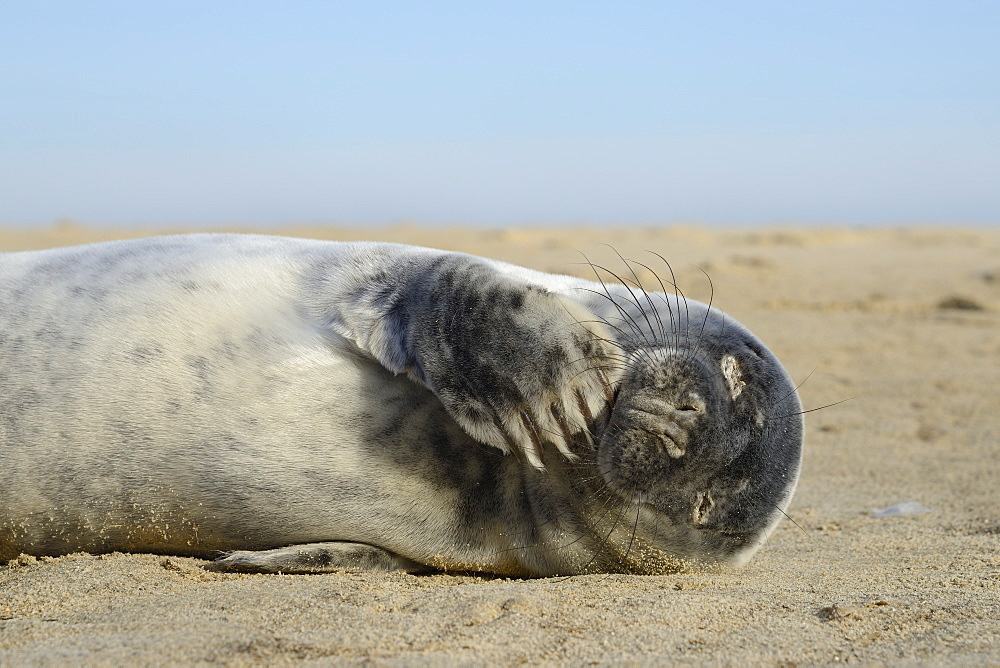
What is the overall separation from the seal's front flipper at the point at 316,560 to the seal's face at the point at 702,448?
25.7 inches

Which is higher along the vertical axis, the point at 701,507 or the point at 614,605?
the point at 701,507

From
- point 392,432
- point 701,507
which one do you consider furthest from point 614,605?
point 392,432

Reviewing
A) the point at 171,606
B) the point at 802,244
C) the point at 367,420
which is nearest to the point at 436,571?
the point at 367,420

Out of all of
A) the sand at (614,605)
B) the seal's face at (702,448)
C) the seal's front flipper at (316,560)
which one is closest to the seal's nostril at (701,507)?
the seal's face at (702,448)

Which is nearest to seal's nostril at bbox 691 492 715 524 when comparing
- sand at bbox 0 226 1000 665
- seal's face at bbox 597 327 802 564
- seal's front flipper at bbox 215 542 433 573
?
seal's face at bbox 597 327 802 564

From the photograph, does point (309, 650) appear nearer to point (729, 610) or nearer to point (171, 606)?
point (171, 606)

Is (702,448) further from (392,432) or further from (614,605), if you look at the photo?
(392,432)

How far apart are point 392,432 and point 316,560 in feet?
1.28

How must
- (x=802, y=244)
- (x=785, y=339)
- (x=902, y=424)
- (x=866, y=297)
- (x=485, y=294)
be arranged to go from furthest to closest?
(x=802, y=244), (x=866, y=297), (x=785, y=339), (x=902, y=424), (x=485, y=294)

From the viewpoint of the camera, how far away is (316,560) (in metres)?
2.62

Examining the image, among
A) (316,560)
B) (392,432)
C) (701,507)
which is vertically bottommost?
(316,560)

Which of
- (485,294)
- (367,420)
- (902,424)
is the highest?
(485,294)

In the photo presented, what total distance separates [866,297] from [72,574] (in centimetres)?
912

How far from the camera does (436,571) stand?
2773 millimetres
